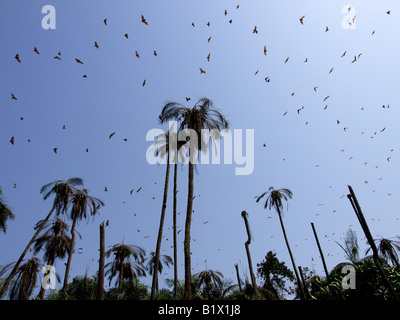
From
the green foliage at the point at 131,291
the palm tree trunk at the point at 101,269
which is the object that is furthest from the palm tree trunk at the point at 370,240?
the green foliage at the point at 131,291

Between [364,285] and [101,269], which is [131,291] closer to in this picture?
[101,269]

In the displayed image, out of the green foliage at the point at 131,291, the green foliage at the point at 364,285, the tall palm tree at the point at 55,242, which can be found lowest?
the green foliage at the point at 364,285

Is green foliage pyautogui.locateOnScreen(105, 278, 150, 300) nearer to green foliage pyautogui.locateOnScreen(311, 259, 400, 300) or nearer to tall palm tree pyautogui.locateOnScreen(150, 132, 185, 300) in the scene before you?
tall palm tree pyautogui.locateOnScreen(150, 132, 185, 300)

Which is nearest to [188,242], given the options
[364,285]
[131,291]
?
[364,285]

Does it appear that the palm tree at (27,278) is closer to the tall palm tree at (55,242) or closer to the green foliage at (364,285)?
the tall palm tree at (55,242)

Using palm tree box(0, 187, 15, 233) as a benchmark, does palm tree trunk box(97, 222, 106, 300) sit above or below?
below
